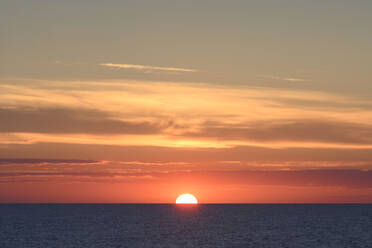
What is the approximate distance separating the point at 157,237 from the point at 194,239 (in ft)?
27.6

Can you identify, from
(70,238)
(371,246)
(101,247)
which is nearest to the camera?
(101,247)

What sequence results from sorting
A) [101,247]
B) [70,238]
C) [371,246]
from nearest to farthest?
[101,247] < [371,246] < [70,238]

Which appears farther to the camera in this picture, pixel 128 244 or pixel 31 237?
pixel 31 237

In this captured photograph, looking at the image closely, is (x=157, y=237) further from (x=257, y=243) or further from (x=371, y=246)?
(x=371, y=246)

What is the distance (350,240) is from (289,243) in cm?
1763

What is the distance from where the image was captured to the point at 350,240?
370 ft

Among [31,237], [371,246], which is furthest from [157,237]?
[371,246]

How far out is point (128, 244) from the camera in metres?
96.8

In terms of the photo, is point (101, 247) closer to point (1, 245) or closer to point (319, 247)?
point (1, 245)

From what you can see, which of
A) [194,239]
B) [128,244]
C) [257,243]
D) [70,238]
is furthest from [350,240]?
[70,238]

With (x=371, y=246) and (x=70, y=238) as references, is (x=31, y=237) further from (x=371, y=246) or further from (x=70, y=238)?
(x=371, y=246)

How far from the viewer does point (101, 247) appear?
9331cm

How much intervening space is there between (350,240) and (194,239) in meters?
31.5

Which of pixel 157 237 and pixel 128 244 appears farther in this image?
pixel 157 237
